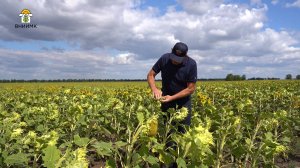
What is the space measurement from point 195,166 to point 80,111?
321 cm

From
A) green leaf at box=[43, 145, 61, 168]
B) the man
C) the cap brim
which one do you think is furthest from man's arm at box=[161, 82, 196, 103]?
A: green leaf at box=[43, 145, 61, 168]

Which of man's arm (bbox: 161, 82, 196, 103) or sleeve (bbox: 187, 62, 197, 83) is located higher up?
sleeve (bbox: 187, 62, 197, 83)

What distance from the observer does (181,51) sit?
5418mm

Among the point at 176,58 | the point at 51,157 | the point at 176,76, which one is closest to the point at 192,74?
the point at 176,76

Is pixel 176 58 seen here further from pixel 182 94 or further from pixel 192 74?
pixel 182 94

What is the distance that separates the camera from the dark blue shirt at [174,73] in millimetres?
5672

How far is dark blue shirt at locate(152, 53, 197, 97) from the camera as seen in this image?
5.67 m

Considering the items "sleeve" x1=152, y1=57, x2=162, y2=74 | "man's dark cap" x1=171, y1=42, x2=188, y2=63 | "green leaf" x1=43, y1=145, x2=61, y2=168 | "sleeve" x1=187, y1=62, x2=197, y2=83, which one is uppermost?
"man's dark cap" x1=171, y1=42, x2=188, y2=63

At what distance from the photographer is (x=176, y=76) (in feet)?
18.9

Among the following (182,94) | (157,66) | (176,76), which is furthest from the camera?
(157,66)

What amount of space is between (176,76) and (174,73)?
0.19 feet

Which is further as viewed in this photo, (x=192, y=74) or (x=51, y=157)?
(x=192, y=74)

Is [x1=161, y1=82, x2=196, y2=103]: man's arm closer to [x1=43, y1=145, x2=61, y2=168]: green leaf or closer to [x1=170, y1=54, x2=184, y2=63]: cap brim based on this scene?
[x1=170, y1=54, x2=184, y2=63]: cap brim

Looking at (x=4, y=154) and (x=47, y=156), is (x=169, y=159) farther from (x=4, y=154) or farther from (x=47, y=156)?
(x=4, y=154)
